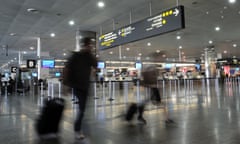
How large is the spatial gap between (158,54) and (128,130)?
63.1 inches

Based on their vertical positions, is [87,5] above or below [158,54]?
above

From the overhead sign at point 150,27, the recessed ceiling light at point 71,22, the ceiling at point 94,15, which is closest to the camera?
the overhead sign at point 150,27

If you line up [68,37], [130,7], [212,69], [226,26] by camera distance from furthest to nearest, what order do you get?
[212,69]
[68,37]
[226,26]
[130,7]

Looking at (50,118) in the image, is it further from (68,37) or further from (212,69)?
(212,69)

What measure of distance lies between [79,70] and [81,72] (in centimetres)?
4

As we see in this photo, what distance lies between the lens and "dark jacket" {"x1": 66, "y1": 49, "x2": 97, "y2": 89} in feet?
9.70

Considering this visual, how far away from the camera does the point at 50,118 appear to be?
3.27 metres

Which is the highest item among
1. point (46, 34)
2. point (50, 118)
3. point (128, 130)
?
point (46, 34)

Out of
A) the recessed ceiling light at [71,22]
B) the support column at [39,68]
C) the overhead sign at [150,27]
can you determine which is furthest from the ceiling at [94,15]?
the overhead sign at [150,27]

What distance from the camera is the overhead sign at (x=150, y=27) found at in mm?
5566

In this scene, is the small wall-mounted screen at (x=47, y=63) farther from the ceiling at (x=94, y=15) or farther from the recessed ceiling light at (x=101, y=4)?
the recessed ceiling light at (x=101, y=4)

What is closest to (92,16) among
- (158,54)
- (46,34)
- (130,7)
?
(130,7)

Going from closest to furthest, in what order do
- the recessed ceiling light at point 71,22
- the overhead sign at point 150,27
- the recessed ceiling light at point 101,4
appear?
the overhead sign at point 150,27 → the recessed ceiling light at point 101,4 → the recessed ceiling light at point 71,22

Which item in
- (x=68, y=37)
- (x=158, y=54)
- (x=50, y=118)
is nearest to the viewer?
(x=50, y=118)
